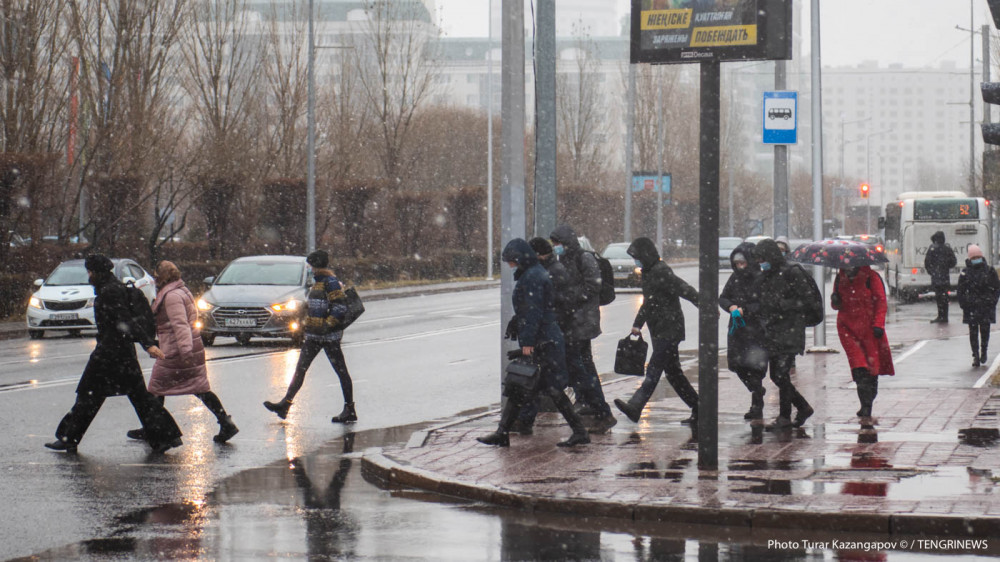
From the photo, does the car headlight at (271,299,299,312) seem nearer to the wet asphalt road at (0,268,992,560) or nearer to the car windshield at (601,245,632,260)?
the wet asphalt road at (0,268,992,560)

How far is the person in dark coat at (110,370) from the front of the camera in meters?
11.1

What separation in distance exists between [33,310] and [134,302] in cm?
1501

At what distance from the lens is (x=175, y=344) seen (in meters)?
11.4

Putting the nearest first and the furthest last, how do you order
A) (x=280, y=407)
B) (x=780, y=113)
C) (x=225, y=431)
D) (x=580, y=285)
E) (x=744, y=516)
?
(x=744, y=516), (x=225, y=431), (x=580, y=285), (x=280, y=407), (x=780, y=113)

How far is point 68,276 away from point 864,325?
18266 millimetres

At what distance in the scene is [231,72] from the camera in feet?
143

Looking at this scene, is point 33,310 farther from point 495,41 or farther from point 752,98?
point 752,98

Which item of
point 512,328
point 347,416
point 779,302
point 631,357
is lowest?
point 347,416

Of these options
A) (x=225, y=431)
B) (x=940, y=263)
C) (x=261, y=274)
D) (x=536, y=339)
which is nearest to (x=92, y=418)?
(x=225, y=431)

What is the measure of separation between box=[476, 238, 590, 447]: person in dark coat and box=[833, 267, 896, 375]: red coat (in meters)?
2.89

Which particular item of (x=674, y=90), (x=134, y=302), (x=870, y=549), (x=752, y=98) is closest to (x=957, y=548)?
(x=870, y=549)

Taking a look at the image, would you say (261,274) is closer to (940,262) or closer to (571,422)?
(940,262)

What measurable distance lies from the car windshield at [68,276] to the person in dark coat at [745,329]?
16617 mm

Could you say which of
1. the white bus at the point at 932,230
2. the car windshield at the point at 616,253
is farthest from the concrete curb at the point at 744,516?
the car windshield at the point at 616,253
